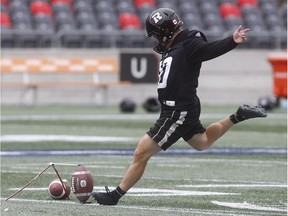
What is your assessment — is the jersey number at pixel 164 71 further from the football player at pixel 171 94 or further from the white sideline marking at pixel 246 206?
the white sideline marking at pixel 246 206

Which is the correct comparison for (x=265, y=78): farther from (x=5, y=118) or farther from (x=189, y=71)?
(x=189, y=71)

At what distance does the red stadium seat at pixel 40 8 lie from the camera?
100 ft

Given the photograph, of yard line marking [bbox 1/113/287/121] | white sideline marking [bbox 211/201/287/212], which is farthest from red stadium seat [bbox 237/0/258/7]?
white sideline marking [bbox 211/201/287/212]

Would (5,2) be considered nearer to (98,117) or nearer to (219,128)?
(98,117)

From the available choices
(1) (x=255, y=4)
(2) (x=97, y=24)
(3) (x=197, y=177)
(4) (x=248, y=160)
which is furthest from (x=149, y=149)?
(1) (x=255, y=4)

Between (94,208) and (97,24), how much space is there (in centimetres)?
2271

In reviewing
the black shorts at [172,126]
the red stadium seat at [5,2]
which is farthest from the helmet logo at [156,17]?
the red stadium seat at [5,2]

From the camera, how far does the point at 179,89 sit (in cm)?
939

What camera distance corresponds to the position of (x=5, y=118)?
23.0 meters

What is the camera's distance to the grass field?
9.13 meters

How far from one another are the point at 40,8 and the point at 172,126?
21717 mm

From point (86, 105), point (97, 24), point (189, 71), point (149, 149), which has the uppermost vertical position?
point (189, 71)

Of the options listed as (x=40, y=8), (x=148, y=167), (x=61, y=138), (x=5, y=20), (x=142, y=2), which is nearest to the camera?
(x=148, y=167)

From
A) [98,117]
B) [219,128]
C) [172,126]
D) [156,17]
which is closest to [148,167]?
[219,128]
